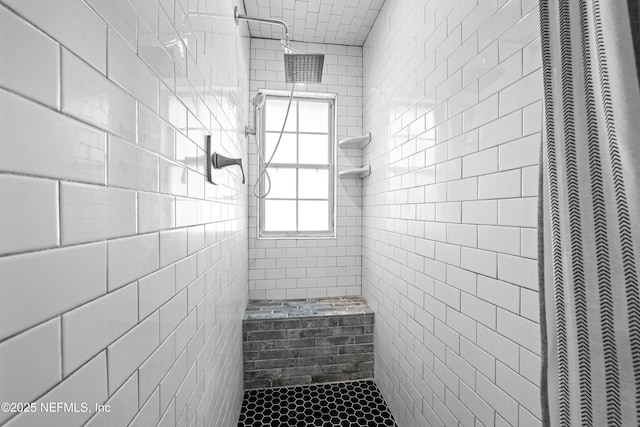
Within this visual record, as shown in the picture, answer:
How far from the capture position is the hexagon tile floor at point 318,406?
1834 mm

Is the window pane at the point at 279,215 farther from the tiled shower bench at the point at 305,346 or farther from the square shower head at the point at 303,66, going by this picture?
the square shower head at the point at 303,66

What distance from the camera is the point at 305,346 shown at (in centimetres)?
222

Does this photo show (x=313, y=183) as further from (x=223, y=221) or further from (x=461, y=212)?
(x=461, y=212)

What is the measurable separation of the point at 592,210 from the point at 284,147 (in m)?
2.41

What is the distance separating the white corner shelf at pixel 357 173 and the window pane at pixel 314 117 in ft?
1.63

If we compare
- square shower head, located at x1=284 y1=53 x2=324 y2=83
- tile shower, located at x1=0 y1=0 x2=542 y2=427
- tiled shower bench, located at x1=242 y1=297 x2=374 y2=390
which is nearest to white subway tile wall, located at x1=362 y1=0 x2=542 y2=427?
tile shower, located at x1=0 y1=0 x2=542 y2=427

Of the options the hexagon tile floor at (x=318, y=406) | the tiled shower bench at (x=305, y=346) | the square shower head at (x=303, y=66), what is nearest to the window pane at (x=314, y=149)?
the square shower head at (x=303, y=66)

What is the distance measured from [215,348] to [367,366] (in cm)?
144

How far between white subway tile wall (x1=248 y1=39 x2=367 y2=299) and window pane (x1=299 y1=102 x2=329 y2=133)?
0.14 metres

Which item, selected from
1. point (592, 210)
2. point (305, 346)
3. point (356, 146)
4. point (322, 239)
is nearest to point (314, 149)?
point (356, 146)

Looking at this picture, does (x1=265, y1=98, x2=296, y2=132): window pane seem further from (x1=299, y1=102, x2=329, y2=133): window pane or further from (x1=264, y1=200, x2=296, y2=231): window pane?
(x1=264, y1=200, x2=296, y2=231): window pane

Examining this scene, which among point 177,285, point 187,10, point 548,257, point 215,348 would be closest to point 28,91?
point 177,285

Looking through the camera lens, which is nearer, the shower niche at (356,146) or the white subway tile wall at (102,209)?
the white subway tile wall at (102,209)

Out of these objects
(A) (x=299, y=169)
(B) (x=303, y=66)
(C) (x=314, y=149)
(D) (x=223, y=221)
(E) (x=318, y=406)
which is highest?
(B) (x=303, y=66)
